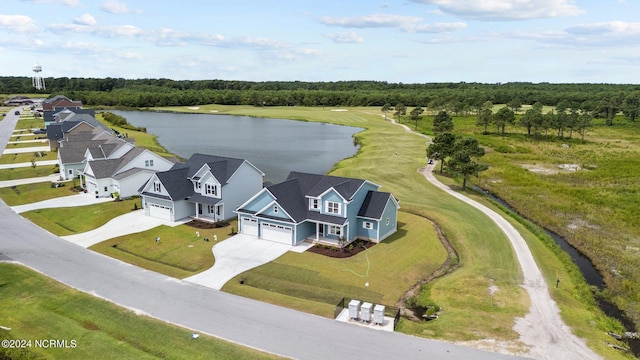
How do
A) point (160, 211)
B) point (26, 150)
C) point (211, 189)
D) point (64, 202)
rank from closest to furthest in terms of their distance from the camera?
1. point (211, 189)
2. point (160, 211)
3. point (64, 202)
4. point (26, 150)

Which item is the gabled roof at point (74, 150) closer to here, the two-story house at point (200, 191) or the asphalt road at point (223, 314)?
the two-story house at point (200, 191)

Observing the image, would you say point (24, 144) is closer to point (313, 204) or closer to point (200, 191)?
point (200, 191)

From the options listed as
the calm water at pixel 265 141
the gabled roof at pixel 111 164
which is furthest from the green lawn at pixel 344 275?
the calm water at pixel 265 141

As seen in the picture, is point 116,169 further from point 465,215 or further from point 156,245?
point 465,215

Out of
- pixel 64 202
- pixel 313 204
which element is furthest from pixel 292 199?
pixel 64 202

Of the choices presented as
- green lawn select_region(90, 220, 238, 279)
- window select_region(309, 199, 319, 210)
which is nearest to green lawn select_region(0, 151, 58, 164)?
green lawn select_region(90, 220, 238, 279)

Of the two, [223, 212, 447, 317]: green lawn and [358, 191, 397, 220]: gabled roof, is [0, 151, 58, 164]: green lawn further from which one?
[358, 191, 397, 220]: gabled roof

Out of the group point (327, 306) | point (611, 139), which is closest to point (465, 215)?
point (327, 306)
